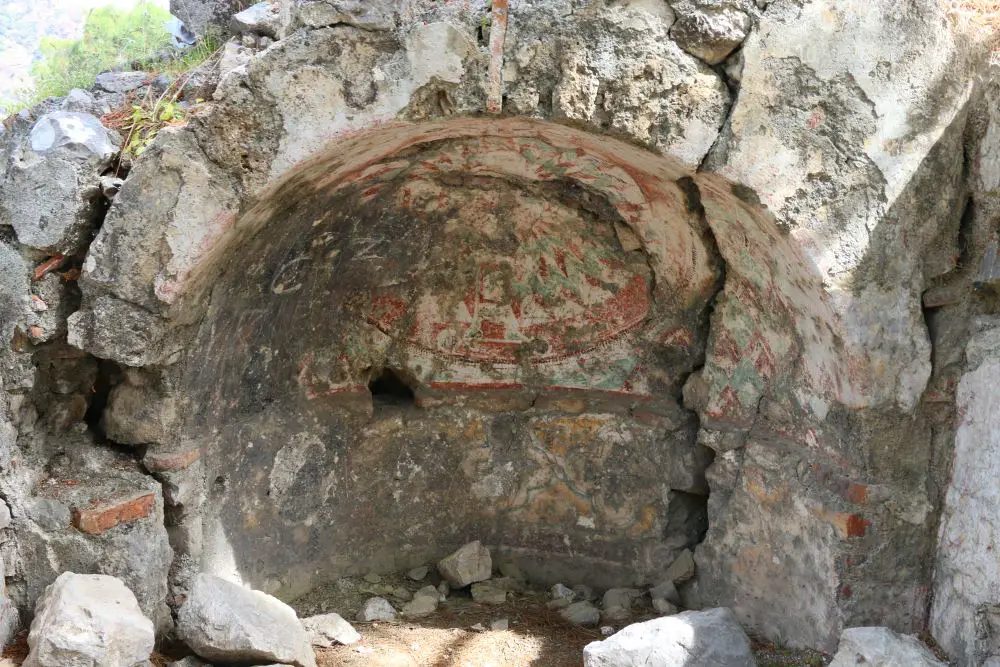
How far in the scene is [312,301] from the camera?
4.07 m

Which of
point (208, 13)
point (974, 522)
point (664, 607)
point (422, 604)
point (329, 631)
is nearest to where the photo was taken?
point (974, 522)

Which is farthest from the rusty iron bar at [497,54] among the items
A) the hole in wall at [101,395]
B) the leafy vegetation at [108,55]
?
the hole in wall at [101,395]

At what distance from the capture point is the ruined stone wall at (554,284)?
2.97 m

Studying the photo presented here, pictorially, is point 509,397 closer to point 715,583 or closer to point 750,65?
point 715,583

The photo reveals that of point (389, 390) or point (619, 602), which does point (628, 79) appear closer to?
point (389, 390)

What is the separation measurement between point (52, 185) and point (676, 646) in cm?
270


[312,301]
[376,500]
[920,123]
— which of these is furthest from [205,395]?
[920,123]

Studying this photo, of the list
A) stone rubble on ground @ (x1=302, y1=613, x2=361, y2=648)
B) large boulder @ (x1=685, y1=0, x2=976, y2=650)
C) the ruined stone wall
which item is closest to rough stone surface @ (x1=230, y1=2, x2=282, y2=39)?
the ruined stone wall

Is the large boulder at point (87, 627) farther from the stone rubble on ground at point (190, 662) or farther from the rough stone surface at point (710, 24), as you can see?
the rough stone surface at point (710, 24)

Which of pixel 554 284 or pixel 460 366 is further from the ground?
pixel 554 284

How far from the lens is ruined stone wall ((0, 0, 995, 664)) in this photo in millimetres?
2973

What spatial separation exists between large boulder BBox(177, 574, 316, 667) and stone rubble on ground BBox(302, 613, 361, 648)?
395 mm

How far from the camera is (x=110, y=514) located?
3.21 m

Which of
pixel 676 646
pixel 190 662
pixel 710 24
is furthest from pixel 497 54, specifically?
pixel 190 662
